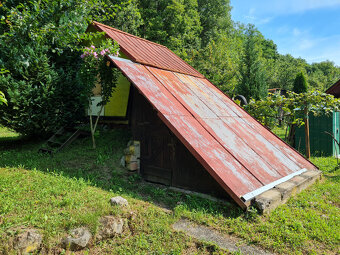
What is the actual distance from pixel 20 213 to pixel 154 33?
1980 centimetres

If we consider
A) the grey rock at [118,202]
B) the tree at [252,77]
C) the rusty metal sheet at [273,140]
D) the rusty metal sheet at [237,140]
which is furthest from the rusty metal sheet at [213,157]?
the tree at [252,77]

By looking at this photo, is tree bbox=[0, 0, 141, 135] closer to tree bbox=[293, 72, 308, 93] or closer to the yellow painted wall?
the yellow painted wall

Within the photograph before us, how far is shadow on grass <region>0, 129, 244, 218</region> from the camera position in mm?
4207

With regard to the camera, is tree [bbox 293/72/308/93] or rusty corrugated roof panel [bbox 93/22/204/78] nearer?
rusty corrugated roof panel [bbox 93/22/204/78]

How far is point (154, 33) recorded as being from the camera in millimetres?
20859

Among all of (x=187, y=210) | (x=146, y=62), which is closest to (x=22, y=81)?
(x=146, y=62)

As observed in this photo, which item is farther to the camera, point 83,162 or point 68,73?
point 68,73

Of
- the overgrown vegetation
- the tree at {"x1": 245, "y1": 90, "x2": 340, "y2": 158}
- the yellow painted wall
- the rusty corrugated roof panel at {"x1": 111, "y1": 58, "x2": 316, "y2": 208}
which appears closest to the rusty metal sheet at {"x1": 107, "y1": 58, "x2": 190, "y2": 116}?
the rusty corrugated roof panel at {"x1": 111, "y1": 58, "x2": 316, "y2": 208}

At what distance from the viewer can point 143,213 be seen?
374 centimetres

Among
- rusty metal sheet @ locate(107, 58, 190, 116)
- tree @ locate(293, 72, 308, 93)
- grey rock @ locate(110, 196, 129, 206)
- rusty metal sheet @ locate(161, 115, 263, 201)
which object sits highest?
tree @ locate(293, 72, 308, 93)

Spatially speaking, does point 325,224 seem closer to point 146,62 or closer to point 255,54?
point 146,62

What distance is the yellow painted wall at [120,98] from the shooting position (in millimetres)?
8391

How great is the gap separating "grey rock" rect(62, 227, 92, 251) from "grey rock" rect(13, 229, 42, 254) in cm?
28

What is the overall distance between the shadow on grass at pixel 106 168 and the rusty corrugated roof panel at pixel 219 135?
2.01ft
